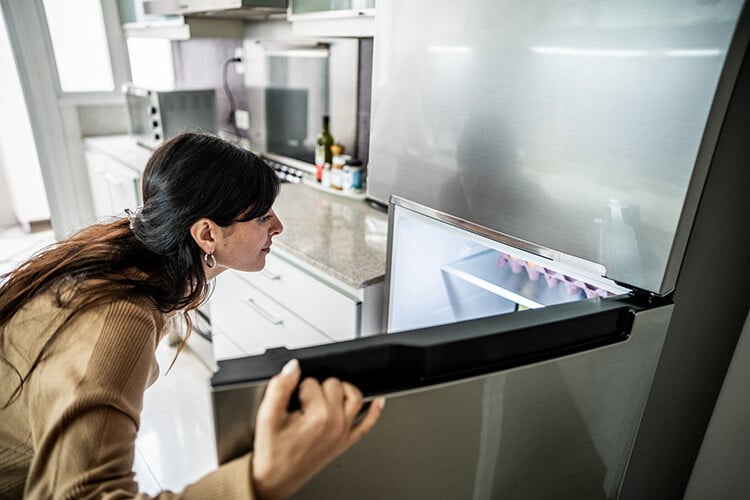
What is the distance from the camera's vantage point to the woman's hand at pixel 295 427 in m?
0.50

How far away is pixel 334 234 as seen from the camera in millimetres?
1706

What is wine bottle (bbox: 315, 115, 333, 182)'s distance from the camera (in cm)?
223

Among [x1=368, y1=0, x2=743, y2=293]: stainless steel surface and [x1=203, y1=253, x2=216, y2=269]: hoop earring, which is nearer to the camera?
[x1=368, y1=0, x2=743, y2=293]: stainless steel surface

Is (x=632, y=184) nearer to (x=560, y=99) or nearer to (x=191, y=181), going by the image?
(x=560, y=99)

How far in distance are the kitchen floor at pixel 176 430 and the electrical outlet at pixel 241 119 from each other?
1.24 metres

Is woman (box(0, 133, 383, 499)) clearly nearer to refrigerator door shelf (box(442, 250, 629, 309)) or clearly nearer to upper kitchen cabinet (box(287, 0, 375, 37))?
refrigerator door shelf (box(442, 250, 629, 309))

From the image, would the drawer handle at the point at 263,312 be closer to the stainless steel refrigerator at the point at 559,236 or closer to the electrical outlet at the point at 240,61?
the stainless steel refrigerator at the point at 559,236

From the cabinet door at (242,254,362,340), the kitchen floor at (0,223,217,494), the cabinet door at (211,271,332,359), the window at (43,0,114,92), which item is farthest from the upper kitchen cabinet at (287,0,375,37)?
the window at (43,0,114,92)

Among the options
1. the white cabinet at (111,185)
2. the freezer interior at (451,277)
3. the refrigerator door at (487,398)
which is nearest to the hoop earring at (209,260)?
A: the freezer interior at (451,277)

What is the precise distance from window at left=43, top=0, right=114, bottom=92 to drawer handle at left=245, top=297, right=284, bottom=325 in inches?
92.0

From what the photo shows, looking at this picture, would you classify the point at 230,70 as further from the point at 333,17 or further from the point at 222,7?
the point at 333,17

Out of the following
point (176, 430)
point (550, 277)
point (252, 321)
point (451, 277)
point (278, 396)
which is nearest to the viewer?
point (278, 396)

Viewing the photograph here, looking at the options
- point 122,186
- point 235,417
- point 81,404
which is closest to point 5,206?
point 122,186

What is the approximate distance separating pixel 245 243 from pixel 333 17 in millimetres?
867
